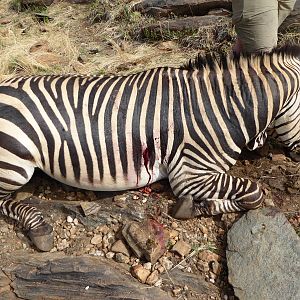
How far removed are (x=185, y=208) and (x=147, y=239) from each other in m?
0.43

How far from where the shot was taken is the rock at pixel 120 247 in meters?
3.79

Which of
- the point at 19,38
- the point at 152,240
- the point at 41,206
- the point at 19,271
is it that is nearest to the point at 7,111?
the point at 41,206

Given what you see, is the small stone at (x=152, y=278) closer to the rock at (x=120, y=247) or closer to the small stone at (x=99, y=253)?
the rock at (x=120, y=247)

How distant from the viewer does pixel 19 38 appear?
24.2 ft

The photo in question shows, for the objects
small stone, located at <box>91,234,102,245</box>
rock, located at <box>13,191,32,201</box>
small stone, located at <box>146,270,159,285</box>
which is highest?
rock, located at <box>13,191,32,201</box>

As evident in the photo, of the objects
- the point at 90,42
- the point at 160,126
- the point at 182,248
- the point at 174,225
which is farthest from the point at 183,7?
the point at 182,248

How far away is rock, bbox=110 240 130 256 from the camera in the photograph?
3795mm

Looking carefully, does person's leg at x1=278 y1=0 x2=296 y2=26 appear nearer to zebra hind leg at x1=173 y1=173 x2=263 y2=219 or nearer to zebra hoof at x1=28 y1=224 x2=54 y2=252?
zebra hind leg at x1=173 y1=173 x2=263 y2=219

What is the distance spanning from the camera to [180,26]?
22.6 feet

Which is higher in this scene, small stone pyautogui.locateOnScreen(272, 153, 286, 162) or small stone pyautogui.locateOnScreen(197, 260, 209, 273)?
small stone pyautogui.locateOnScreen(272, 153, 286, 162)

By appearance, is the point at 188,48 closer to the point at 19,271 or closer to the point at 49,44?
the point at 49,44

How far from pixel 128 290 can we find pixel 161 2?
506cm

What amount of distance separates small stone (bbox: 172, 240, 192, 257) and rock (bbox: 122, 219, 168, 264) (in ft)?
0.31

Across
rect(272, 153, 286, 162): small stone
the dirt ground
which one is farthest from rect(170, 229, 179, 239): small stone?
rect(272, 153, 286, 162): small stone
